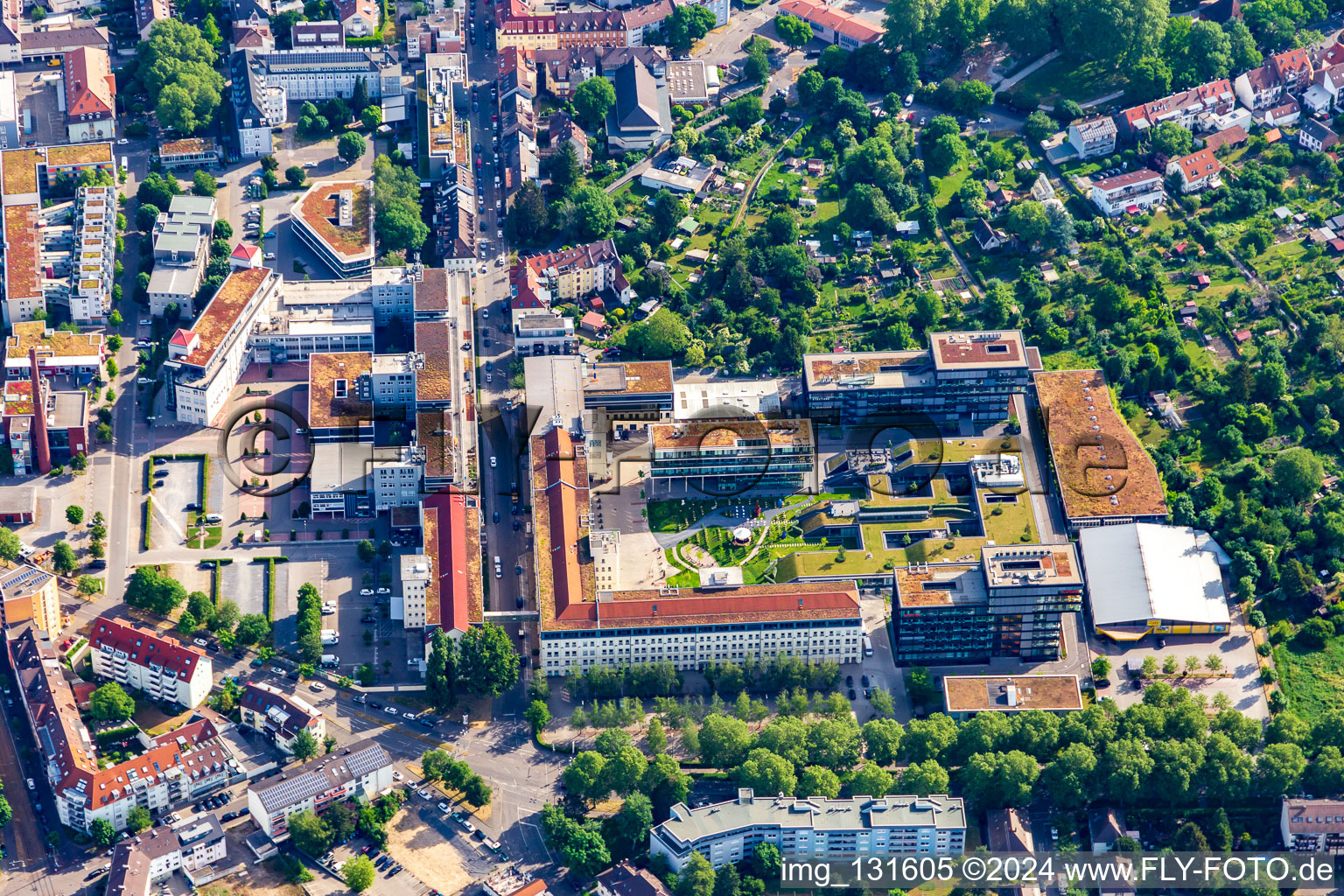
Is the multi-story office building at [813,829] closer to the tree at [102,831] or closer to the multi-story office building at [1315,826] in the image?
the multi-story office building at [1315,826]

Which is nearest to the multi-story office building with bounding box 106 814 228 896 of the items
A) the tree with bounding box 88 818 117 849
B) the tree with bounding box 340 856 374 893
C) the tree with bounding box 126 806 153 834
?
the tree with bounding box 126 806 153 834

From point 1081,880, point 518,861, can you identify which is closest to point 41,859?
point 518,861

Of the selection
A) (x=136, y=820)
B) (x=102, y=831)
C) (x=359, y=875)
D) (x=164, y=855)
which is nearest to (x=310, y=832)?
(x=359, y=875)
